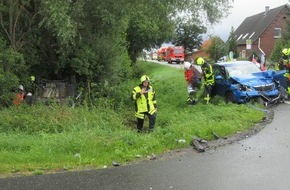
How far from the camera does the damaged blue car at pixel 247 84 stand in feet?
49.3

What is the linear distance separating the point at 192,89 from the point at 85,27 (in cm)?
494

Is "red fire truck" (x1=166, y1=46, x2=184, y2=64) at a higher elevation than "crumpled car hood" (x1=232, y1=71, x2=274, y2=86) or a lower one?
higher

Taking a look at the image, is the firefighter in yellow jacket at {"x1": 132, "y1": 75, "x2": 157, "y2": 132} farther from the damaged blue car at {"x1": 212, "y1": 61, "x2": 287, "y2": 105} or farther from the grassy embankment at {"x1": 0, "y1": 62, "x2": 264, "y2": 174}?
the damaged blue car at {"x1": 212, "y1": 61, "x2": 287, "y2": 105}

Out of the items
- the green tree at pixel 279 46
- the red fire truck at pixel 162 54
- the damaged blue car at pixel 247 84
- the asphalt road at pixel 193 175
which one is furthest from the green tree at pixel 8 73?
the red fire truck at pixel 162 54

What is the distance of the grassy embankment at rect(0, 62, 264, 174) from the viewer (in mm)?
7918

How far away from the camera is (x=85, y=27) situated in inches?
658

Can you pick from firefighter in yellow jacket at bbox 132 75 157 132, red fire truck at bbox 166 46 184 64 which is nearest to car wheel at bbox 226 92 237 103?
firefighter in yellow jacket at bbox 132 75 157 132

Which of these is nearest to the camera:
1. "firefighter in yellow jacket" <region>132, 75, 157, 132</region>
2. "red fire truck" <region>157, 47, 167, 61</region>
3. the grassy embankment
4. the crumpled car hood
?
the grassy embankment

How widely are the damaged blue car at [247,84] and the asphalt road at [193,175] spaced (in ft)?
21.4

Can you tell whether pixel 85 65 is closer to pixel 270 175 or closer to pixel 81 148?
pixel 81 148

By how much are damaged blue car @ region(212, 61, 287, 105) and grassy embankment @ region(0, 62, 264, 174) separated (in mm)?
976

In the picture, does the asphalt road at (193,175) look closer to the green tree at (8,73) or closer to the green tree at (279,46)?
the green tree at (8,73)

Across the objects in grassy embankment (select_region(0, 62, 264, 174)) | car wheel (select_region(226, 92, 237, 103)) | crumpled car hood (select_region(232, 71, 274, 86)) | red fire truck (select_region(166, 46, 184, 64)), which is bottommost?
grassy embankment (select_region(0, 62, 264, 174))

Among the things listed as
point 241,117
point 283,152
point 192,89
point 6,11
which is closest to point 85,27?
point 6,11
